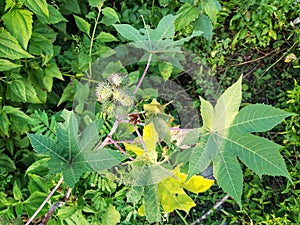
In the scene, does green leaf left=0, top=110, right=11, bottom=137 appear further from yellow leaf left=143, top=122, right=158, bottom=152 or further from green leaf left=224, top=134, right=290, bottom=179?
green leaf left=224, top=134, right=290, bottom=179

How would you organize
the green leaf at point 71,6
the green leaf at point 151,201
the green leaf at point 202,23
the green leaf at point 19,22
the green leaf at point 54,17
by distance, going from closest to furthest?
the green leaf at point 151,201 → the green leaf at point 19,22 → the green leaf at point 54,17 → the green leaf at point 71,6 → the green leaf at point 202,23

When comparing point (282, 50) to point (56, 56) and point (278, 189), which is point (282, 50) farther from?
point (56, 56)

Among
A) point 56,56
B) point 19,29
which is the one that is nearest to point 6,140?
point 56,56

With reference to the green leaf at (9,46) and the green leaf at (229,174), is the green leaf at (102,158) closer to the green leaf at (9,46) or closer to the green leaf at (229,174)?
the green leaf at (229,174)

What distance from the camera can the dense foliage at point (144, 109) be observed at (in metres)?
0.94

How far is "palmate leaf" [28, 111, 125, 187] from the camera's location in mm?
995

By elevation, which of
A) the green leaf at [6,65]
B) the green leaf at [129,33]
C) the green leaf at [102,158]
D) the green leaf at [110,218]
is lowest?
the green leaf at [110,218]

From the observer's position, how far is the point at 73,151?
40.4 inches

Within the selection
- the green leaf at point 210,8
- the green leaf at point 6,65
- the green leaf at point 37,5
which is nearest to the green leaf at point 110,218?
the green leaf at point 6,65

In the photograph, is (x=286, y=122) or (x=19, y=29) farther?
(x=286, y=122)

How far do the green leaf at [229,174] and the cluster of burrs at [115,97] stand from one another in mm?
241

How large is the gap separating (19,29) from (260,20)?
1.25m

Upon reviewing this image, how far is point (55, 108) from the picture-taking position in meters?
1.70

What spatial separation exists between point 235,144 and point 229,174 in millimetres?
70
